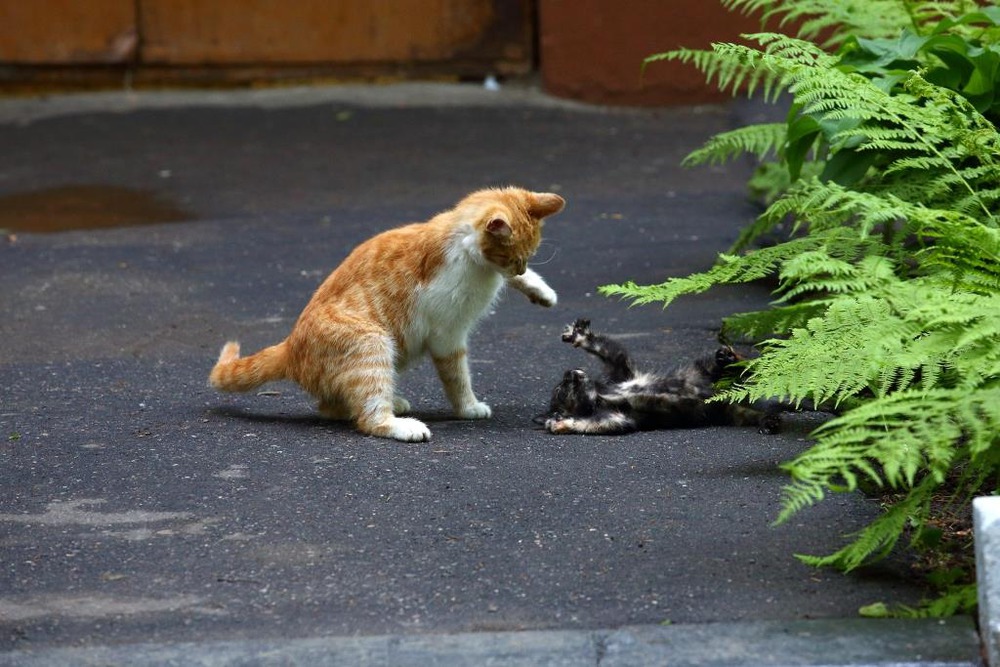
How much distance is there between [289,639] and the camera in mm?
3576

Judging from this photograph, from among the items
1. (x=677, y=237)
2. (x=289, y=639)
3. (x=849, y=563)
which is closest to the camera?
(x=289, y=639)

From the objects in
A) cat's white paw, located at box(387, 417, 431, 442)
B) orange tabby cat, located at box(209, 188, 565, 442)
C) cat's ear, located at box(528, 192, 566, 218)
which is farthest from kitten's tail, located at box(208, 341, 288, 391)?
cat's ear, located at box(528, 192, 566, 218)

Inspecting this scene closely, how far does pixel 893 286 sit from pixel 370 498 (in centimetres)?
184

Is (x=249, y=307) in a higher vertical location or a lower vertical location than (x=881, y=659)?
lower

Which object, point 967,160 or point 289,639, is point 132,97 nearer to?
point 967,160

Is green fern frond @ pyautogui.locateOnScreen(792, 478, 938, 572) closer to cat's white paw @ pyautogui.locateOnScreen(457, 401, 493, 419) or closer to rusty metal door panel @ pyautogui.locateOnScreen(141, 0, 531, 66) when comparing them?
cat's white paw @ pyautogui.locateOnScreen(457, 401, 493, 419)

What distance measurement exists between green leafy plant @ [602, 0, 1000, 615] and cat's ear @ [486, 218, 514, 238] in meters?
0.75

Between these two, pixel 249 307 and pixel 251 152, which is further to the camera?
pixel 251 152

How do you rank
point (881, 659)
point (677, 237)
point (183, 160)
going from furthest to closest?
1. point (183, 160)
2. point (677, 237)
3. point (881, 659)

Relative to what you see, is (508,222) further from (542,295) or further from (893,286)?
(893,286)

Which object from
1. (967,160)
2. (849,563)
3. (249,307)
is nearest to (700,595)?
(849,563)

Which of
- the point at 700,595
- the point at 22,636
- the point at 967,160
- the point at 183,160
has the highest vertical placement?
the point at 967,160

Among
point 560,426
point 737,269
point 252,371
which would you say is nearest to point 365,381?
point 252,371

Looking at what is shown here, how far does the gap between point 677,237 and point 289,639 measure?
5.77m
